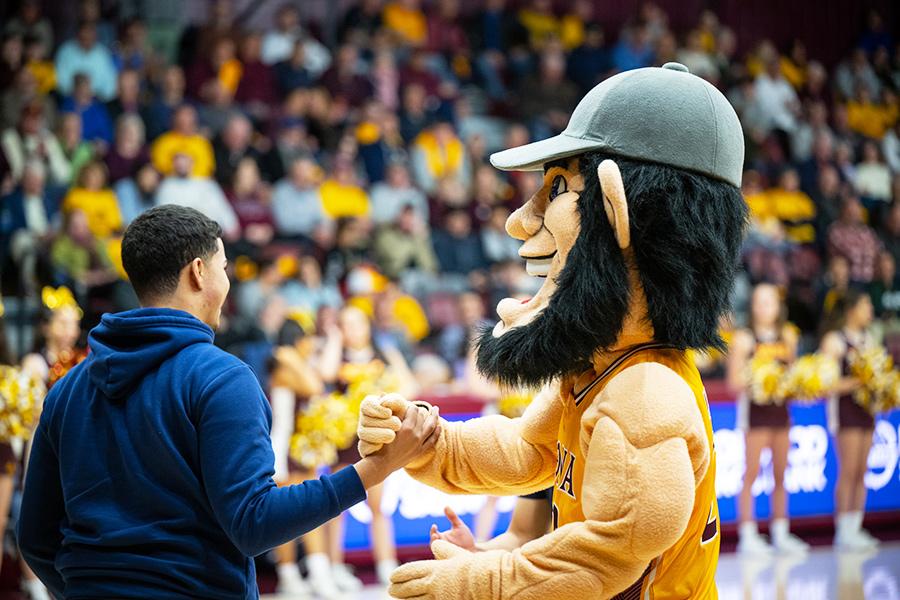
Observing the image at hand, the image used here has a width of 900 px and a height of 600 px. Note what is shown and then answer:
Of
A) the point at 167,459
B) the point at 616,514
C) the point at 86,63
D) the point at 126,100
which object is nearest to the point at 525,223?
the point at 616,514

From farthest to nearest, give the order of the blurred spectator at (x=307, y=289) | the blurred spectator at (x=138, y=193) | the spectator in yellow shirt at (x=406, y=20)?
the spectator in yellow shirt at (x=406, y=20) < the blurred spectator at (x=138, y=193) < the blurred spectator at (x=307, y=289)

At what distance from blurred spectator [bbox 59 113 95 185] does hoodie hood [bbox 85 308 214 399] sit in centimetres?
742

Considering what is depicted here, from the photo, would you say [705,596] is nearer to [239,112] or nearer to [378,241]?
[378,241]

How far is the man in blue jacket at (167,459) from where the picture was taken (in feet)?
7.91

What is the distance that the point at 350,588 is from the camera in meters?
6.91

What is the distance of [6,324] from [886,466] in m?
6.38

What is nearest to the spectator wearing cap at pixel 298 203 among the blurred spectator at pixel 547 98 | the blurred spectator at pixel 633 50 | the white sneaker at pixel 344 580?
the blurred spectator at pixel 547 98

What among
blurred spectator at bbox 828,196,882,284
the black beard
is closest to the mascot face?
the black beard

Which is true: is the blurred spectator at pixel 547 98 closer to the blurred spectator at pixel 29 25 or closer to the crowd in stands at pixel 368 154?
the crowd in stands at pixel 368 154

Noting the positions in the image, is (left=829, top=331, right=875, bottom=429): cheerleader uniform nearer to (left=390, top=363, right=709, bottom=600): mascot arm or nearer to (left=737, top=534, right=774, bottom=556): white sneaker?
(left=737, top=534, right=774, bottom=556): white sneaker

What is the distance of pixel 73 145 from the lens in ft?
31.7

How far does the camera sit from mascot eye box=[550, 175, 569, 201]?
101 inches

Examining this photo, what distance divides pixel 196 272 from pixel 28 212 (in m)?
7.06

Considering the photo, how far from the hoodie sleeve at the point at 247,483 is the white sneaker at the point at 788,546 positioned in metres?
6.03
